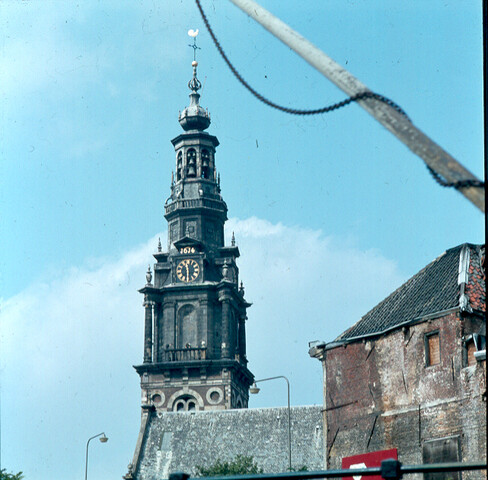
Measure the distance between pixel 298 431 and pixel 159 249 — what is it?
36.0m

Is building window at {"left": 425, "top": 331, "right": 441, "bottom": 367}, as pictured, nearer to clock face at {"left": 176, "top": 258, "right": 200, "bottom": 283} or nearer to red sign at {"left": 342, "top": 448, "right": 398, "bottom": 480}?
red sign at {"left": 342, "top": 448, "right": 398, "bottom": 480}

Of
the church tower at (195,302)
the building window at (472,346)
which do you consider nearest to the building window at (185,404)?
the church tower at (195,302)

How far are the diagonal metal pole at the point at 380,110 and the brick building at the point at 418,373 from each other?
27832 millimetres

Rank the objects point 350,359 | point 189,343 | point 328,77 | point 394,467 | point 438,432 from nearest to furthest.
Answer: point 328,77 < point 394,467 < point 438,432 < point 350,359 < point 189,343

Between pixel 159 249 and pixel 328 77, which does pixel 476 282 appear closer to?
pixel 328 77

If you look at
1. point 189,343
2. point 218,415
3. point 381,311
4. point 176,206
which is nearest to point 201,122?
point 176,206

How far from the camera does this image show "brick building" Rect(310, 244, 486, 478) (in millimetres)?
34750

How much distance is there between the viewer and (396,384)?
3753 centimetres

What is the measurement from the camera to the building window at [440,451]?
1353 inches

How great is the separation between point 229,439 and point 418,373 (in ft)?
163

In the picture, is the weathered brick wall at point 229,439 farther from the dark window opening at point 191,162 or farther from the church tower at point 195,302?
the dark window opening at point 191,162

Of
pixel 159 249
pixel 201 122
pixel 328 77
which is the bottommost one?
pixel 328 77

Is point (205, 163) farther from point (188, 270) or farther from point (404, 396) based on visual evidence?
point (404, 396)

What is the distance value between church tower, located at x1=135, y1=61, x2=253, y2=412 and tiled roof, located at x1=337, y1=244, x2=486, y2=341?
6394 cm
